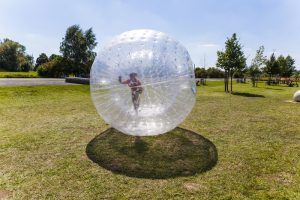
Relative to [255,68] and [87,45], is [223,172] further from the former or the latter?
[87,45]

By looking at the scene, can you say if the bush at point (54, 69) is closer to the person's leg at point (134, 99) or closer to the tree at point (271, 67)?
the tree at point (271, 67)

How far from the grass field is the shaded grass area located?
10cm

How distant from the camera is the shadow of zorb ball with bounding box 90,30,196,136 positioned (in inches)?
281

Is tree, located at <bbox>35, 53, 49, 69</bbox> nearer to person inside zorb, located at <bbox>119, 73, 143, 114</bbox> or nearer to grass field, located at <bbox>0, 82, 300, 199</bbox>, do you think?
grass field, located at <bbox>0, 82, 300, 199</bbox>

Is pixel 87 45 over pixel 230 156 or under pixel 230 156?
over

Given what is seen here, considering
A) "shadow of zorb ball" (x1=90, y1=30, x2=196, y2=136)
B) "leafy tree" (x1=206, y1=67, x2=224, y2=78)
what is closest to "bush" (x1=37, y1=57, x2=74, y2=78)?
"leafy tree" (x1=206, y1=67, x2=224, y2=78)

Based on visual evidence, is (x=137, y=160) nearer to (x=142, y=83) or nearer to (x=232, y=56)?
(x=142, y=83)

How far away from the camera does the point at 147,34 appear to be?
306 inches

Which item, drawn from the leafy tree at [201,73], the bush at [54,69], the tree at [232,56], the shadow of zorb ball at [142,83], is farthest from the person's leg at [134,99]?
the leafy tree at [201,73]

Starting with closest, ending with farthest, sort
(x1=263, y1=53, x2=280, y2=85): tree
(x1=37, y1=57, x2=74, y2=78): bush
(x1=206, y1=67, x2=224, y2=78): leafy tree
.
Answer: (x1=263, y1=53, x2=280, y2=85): tree < (x1=37, y1=57, x2=74, y2=78): bush < (x1=206, y1=67, x2=224, y2=78): leafy tree

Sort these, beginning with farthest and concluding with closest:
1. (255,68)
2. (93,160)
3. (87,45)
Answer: (87,45) → (255,68) → (93,160)

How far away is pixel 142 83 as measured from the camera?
7094mm

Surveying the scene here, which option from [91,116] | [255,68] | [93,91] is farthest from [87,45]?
[93,91]

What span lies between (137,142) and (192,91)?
2244 mm
